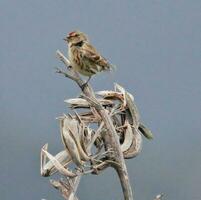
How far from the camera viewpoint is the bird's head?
2.57 meters

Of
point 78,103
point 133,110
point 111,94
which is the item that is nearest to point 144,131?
point 133,110

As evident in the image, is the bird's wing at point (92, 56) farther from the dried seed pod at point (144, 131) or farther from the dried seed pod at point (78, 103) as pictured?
the dried seed pod at point (144, 131)

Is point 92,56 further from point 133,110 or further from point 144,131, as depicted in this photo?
point 144,131

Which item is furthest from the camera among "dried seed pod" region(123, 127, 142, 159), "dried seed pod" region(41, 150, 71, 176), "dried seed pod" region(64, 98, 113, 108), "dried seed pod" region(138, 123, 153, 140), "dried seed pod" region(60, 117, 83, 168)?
"dried seed pod" region(138, 123, 153, 140)

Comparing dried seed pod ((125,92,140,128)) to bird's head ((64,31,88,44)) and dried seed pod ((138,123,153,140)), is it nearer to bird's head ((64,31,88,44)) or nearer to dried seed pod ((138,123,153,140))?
dried seed pod ((138,123,153,140))

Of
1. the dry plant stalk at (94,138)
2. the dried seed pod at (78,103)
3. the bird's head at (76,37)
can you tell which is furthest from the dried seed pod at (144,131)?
the bird's head at (76,37)

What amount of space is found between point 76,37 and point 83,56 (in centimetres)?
10

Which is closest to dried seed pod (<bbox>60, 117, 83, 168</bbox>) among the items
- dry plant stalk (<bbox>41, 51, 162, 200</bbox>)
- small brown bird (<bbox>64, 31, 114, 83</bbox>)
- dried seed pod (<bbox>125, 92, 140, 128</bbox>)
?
dry plant stalk (<bbox>41, 51, 162, 200</bbox>)

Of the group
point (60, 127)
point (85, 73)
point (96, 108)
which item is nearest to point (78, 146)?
point (60, 127)

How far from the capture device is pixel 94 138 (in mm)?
2426

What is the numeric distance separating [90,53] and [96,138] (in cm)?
39

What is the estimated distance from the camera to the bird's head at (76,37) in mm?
2570

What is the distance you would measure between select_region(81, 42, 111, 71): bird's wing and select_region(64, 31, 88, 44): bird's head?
0.11 ft

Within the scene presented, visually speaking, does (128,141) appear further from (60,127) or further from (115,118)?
(60,127)
